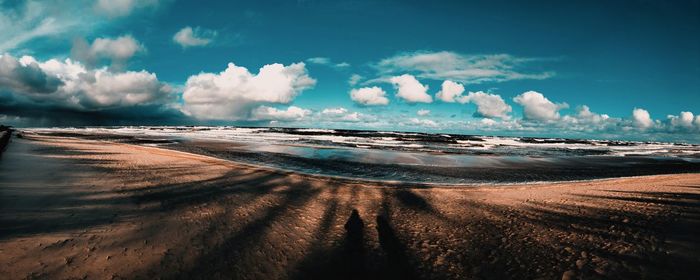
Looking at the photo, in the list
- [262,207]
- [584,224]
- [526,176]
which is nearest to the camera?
[584,224]

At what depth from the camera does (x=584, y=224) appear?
7875 mm

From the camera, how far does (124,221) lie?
6.77 metres

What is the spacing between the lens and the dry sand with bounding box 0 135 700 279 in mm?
5191

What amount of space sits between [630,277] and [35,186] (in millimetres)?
13442

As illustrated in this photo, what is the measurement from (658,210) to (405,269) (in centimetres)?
837

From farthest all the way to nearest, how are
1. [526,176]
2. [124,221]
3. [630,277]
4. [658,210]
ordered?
1. [526,176]
2. [658,210]
3. [124,221]
4. [630,277]

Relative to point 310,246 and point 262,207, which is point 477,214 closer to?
point 310,246

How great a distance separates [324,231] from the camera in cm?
718

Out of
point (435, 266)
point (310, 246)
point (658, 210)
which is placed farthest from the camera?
point (658, 210)

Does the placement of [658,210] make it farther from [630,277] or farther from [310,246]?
[310,246]

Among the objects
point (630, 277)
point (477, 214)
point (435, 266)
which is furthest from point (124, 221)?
point (630, 277)

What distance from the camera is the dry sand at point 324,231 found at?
5.19 meters

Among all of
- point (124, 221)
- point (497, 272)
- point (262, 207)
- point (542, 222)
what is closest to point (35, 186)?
point (124, 221)

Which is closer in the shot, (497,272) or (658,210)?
(497,272)
